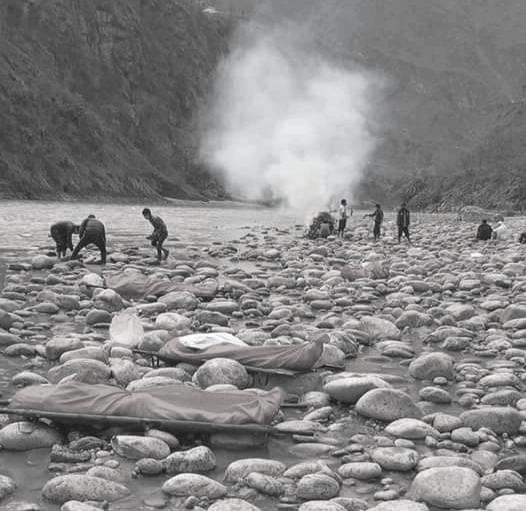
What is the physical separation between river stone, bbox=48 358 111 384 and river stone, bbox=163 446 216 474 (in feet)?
6.58

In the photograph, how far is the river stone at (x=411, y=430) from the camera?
618 centimetres

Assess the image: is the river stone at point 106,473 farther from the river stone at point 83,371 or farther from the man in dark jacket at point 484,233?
the man in dark jacket at point 484,233

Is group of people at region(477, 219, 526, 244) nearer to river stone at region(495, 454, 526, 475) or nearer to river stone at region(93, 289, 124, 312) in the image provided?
river stone at region(93, 289, 124, 312)

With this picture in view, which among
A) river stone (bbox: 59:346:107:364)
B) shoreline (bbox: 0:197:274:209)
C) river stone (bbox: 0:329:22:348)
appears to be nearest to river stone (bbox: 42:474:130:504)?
river stone (bbox: 59:346:107:364)

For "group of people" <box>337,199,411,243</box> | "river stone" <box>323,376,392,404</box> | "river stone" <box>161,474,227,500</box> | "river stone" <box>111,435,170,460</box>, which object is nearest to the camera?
"river stone" <box>161,474,227,500</box>

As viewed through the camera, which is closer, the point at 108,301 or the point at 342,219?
the point at 108,301

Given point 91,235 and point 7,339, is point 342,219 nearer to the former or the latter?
point 91,235

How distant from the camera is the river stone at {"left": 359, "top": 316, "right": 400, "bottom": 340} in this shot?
992 centimetres

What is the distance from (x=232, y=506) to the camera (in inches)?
185

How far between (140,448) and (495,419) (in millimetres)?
2967

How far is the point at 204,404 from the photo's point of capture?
20.3 ft

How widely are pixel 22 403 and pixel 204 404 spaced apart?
4.82 feet

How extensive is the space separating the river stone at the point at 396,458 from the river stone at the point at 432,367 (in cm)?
234

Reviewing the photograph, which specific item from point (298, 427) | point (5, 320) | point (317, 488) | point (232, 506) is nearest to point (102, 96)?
point (5, 320)
